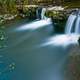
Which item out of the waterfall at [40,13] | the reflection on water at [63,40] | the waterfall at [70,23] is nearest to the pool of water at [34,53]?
the reflection on water at [63,40]

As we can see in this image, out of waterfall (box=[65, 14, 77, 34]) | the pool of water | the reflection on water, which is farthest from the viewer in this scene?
waterfall (box=[65, 14, 77, 34])

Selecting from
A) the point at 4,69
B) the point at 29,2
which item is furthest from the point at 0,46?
the point at 29,2

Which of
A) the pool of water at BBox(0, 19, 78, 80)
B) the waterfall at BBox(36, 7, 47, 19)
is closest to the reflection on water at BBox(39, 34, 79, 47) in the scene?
the pool of water at BBox(0, 19, 78, 80)

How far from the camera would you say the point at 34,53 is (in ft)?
36.1

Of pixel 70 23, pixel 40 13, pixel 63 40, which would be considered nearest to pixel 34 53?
pixel 63 40

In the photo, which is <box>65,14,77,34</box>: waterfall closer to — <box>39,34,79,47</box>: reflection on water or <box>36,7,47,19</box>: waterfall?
<box>39,34,79,47</box>: reflection on water

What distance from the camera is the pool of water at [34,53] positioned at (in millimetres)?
9062

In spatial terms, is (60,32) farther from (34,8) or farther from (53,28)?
(34,8)

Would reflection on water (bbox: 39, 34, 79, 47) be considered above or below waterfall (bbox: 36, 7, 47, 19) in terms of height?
below

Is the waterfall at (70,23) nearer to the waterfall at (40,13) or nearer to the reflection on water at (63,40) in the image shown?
the reflection on water at (63,40)

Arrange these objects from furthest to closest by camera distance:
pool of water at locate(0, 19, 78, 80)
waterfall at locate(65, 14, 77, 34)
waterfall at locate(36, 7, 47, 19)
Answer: waterfall at locate(36, 7, 47, 19) < waterfall at locate(65, 14, 77, 34) < pool of water at locate(0, 19, 78, 80)

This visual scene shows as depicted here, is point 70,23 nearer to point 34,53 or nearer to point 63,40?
point 63,40

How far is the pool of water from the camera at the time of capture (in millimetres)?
9062

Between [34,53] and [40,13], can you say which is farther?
[40,13]
